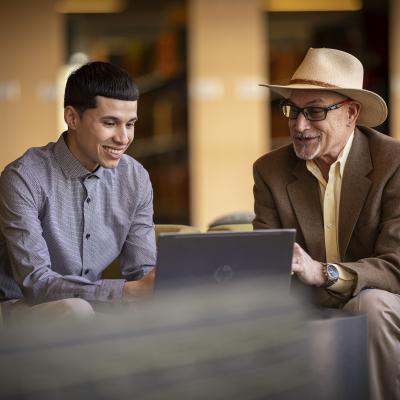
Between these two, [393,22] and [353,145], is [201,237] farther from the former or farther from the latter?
[393,22]

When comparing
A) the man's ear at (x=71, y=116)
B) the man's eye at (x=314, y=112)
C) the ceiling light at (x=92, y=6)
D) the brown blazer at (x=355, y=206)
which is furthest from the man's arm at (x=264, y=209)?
the ceiling light at (x=92, y=6)

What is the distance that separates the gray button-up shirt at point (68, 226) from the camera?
2.39 m

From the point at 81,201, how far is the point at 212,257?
909 mm

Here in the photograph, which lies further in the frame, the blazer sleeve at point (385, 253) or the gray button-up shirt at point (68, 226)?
the blazer sleeve at point (385, 253)

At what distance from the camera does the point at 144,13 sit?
28.4 ft

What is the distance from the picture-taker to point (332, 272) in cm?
249

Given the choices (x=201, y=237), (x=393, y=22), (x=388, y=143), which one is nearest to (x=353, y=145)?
(x=388, y=143)

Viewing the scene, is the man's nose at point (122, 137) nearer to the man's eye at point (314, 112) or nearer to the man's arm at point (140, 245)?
the man's arm at point (140, 245)

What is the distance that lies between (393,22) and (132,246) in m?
6.36

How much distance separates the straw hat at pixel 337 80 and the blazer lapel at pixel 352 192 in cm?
20

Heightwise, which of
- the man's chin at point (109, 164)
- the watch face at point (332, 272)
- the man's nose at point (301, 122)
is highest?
the man's nose at point (301, 122)

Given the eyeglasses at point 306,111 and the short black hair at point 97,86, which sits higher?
the short black hair at point 97,86

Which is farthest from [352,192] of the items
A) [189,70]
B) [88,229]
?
[189,70]

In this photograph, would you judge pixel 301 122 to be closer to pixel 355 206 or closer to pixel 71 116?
pixel 355 206
